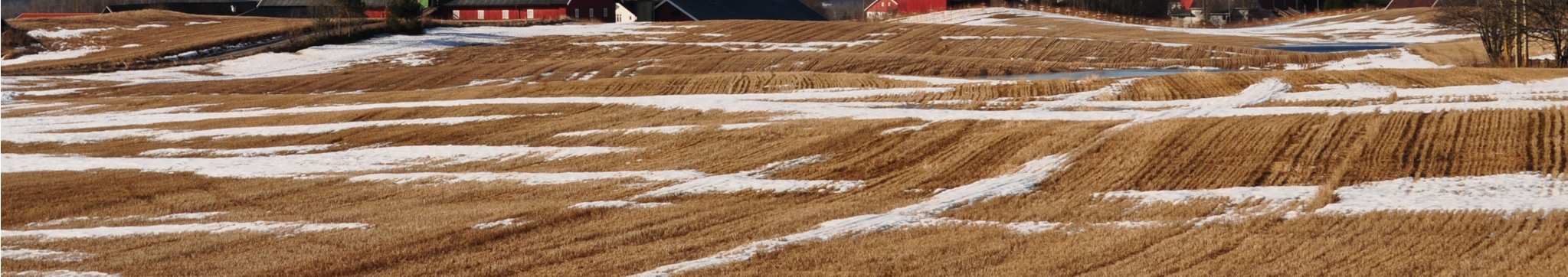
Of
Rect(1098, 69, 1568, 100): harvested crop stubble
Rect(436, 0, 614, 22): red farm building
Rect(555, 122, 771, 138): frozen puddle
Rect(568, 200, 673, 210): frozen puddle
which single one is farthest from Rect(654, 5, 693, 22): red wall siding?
Rect(568, 200, 673, 210): frozen puddle

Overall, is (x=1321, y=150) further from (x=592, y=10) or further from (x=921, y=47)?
(x=592, y=10)

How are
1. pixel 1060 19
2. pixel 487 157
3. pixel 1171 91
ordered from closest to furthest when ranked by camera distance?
1. pixel 487 157
2. pixel 1171 91
3. pixel 1060 19

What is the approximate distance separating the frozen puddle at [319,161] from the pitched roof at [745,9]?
238 feet

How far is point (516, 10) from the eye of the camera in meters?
101

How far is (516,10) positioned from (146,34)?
25.5 m

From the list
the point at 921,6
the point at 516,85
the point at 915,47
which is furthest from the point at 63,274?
the point at 921,6

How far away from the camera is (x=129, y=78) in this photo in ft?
200

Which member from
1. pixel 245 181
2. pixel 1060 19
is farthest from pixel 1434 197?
pixel 1060 19

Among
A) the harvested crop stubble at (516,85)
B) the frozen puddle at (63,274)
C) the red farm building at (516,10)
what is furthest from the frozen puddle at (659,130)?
the red farm building at (516,10)

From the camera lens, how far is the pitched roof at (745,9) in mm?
104988

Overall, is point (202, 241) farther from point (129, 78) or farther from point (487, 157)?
point (129, 78)

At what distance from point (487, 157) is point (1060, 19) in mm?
84167

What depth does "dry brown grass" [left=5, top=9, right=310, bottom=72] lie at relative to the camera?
6844 cm

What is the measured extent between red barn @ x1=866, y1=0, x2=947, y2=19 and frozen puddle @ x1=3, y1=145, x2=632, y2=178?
93.3m
